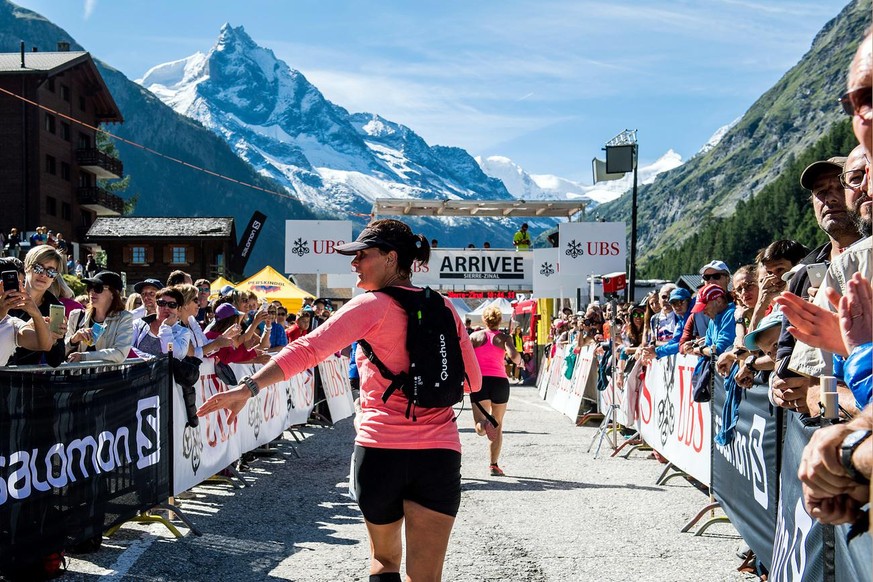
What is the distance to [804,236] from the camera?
12775cm

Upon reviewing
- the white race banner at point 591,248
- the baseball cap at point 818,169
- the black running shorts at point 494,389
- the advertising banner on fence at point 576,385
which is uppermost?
the white race banner at point 591,248

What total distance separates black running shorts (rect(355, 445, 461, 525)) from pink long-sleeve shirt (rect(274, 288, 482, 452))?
0.04 metres

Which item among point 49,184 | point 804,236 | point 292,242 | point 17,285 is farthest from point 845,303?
point 804,236

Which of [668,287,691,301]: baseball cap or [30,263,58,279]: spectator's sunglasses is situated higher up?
[30,263,58,279]: spectator's sunglasses

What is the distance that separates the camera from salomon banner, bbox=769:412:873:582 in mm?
3225

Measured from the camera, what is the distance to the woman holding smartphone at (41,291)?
6484 mm

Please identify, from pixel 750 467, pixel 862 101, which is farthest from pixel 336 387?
pixel 862 101

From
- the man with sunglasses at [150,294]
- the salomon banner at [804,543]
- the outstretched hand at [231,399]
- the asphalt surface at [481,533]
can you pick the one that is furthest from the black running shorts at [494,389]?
the outstretched hand at [231,399]

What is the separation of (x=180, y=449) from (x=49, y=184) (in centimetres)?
6261

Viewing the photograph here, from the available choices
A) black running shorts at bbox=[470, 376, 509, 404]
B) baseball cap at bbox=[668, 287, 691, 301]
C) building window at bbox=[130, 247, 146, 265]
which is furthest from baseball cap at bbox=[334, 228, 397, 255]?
building window at bbox=[130, 247, 146, 265]

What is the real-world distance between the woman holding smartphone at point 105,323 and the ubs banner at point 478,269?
2322cm

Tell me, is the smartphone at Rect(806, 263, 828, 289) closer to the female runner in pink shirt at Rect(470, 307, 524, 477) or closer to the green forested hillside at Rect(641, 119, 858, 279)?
the female runner in pink shirt at Rect(470, 307, 524, 477)

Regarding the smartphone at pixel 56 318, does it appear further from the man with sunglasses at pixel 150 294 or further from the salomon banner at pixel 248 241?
the salomon banner at pixel 248 241

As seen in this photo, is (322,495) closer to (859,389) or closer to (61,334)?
(61,334)
